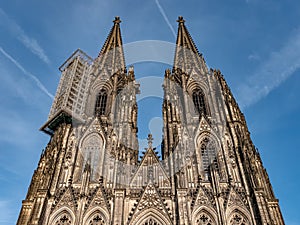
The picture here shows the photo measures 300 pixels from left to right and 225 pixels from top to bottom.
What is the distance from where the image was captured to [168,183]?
73.8 feet

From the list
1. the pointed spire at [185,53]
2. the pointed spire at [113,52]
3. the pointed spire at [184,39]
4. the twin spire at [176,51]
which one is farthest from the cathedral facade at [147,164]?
the pointed spire at [184,39]

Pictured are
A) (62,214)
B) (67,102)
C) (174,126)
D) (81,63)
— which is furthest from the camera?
(81,63)

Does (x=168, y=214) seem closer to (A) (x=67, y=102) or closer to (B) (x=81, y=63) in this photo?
(A) (x=67, y=102)

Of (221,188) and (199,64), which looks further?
(199,64)

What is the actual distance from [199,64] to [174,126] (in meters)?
12.3

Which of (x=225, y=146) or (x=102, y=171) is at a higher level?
(x=225, y=146)

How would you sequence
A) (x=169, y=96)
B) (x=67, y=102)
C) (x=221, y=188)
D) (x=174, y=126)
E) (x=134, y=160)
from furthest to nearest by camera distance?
(x=169, y=96) < (x=67, y=102) < (x=174, y=126) < (x=134, y=160) < (x=221, y=188)

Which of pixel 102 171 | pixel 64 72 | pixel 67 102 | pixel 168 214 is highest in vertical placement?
pixel 64 72

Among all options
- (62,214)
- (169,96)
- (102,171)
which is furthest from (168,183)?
(169,96)

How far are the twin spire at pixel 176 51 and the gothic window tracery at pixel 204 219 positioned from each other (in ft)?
58.0

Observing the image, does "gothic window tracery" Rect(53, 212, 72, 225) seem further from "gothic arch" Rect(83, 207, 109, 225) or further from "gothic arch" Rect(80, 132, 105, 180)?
"gothic arch" Rect(80, 132, 105, 180)

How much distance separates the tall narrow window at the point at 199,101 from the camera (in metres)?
28.8

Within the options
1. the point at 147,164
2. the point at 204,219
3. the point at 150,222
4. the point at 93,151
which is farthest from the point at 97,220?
the point at 204,219

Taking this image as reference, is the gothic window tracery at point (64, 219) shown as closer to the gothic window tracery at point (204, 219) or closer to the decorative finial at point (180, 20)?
the gothic window tracery at point (204, 219)
